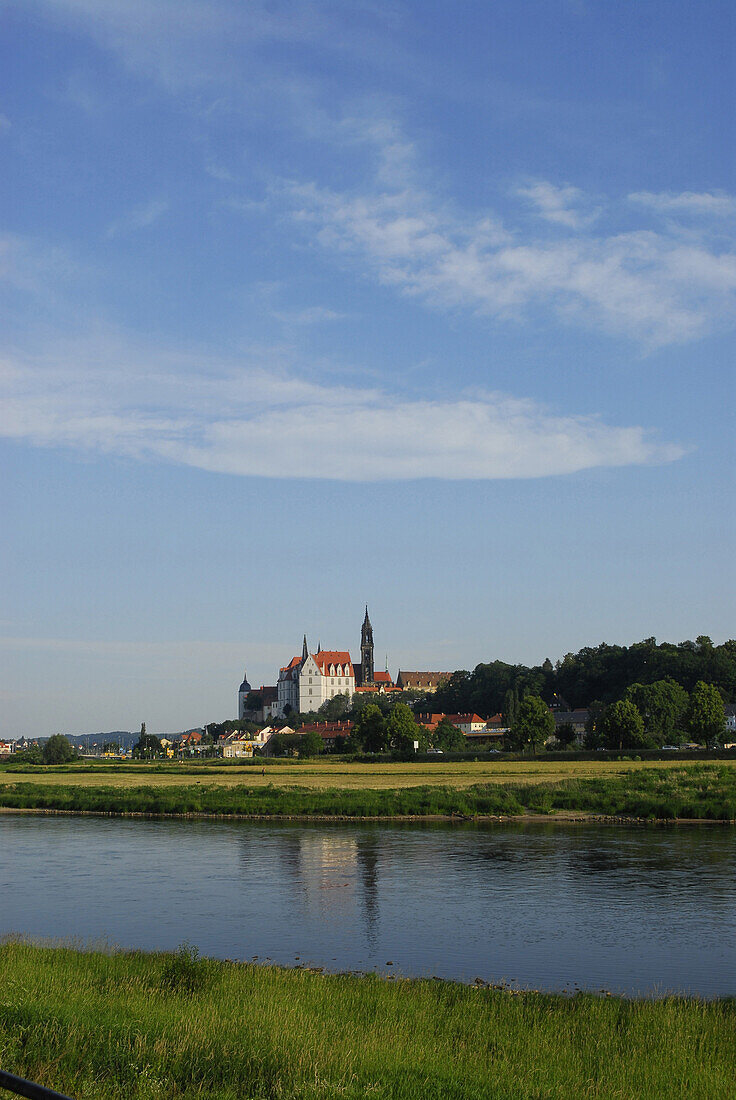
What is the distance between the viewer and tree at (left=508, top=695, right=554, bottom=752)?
12256 centimetres

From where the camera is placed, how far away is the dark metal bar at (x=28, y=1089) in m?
4.48

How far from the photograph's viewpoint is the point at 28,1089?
15.0 ft

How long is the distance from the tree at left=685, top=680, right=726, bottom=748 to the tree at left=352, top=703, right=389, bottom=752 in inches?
1653

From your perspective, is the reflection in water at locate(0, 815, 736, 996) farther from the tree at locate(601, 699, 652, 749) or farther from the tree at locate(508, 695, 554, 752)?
the tree at locate(508, 695, 554, 752)

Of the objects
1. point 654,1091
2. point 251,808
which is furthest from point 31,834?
point 654,1091

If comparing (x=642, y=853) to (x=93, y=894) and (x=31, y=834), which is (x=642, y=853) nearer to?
(x=93, y=894)

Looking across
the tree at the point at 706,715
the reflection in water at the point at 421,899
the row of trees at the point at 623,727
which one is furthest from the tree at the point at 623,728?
the reflection in water at the point at 421,899

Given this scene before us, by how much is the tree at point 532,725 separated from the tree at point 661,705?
2072 centimetres

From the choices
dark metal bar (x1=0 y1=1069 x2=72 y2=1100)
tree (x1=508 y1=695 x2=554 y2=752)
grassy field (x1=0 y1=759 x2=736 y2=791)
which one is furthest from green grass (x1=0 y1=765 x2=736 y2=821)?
dark metal bar (x1=0 y1=1069 x2=72 y2=1100)

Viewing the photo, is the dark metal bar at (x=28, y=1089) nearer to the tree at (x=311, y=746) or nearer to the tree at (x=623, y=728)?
the tree at (x=623, y=728)

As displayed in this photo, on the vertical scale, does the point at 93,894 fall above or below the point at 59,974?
below

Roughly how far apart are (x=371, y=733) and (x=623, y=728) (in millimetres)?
40497

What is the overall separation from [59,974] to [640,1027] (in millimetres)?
9983

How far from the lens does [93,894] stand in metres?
32.8
